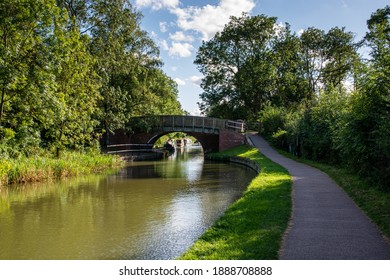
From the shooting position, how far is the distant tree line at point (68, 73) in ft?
56.9

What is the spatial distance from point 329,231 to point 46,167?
1484 centimetres

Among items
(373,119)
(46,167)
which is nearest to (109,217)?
(373,119)

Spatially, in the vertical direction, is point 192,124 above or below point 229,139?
above

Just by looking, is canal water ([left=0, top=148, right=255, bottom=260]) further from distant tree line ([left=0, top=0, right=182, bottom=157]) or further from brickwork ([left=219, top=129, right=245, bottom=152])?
brickwork ([left=219, top=129, right=245, bottom=152])

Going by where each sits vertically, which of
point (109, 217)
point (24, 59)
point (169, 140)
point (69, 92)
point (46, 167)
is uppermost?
point (24, 59)

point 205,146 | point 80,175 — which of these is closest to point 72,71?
point 80,175

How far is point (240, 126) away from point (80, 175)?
68.3ft

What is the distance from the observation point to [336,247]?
6098 millimetres

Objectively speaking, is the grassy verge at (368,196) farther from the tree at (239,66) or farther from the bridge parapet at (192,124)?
the tree at (239,66)

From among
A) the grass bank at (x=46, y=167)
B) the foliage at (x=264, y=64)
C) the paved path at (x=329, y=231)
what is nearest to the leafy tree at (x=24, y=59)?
the grass bank at (x=46, y=167)

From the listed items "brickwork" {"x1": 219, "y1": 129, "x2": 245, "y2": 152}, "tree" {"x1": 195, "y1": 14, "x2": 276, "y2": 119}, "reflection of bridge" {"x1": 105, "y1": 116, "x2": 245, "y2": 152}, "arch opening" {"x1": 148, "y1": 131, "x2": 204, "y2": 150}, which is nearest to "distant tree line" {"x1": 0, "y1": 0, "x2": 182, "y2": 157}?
"reflection of bridge" {"x1": 105, "y1": 116, "x2": 245, "y2": 152}

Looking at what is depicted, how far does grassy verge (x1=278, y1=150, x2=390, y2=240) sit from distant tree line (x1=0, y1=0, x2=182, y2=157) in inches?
533

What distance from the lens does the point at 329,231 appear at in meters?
7.04

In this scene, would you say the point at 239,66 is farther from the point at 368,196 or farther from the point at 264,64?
the point at 368,196
